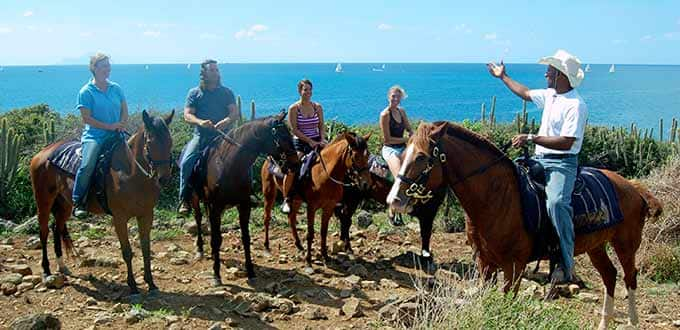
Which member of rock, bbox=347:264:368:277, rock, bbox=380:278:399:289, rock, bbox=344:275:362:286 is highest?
rock, bbox=344:275:362:286

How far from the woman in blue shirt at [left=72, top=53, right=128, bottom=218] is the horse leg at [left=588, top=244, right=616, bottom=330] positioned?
5.73 meters

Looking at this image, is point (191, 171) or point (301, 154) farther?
point (301, 154)

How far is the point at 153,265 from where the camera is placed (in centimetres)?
850

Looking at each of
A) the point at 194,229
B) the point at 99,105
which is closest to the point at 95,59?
the point at 99,105

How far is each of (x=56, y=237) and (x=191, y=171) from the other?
200 cm

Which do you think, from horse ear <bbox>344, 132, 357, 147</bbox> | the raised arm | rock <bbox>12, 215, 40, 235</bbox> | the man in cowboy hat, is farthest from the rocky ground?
the raised arm

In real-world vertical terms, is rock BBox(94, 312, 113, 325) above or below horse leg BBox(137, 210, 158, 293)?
below

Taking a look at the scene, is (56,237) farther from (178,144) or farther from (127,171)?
(178,144)

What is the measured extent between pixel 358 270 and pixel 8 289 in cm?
447

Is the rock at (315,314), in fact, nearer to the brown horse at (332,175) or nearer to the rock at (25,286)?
the brown horse at (332,175)

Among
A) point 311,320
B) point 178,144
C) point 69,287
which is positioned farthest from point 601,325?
point 178,144

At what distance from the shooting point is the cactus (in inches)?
487

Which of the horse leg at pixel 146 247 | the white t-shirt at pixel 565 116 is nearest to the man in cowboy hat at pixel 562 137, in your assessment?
the white t-shirt at pixel 565 116

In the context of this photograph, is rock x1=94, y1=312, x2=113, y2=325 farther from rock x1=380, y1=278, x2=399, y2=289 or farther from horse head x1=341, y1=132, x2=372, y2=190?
horse head x1=341, y1=132, x2=372, y2=190
